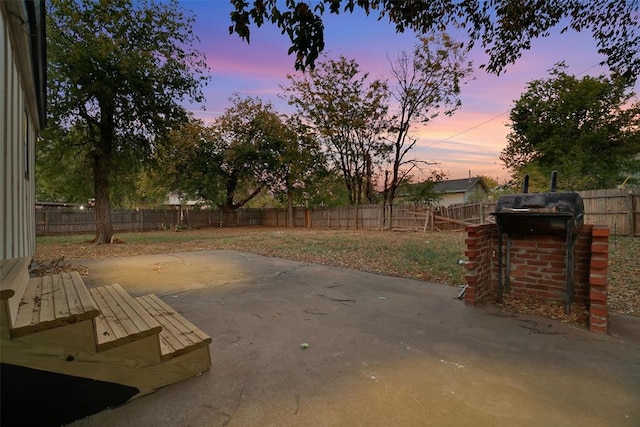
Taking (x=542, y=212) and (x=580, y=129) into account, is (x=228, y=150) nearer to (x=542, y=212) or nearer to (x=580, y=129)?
(x=542, y=212)

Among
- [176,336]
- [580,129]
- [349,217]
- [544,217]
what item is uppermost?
[580,129]

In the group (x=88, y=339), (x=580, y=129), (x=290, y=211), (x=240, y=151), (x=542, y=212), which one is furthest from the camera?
(x=290, y=211)

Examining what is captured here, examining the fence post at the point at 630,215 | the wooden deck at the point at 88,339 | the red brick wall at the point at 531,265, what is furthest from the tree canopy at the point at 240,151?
the wooden deck at the point at 88,339

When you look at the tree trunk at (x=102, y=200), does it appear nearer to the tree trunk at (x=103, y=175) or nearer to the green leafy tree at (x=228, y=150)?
the tree trunk at (x=103, y=175)

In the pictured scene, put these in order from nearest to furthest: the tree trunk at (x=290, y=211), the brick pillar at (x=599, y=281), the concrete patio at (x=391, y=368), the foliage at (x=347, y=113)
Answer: the concrete patio at (x=391, y=368) → the brick pillar at (x=599, y=281) → the foliage at (x=347, y=113) → the tree trunk at (x=290, y=211)

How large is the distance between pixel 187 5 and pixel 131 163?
6.25 m

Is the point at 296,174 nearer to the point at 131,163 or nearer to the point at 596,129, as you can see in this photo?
the point at 131,163

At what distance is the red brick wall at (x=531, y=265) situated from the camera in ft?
11.1

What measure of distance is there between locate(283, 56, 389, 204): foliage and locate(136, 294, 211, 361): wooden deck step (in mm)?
18429

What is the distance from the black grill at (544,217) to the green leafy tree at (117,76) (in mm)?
10911

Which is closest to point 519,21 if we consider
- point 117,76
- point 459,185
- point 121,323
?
point 121,323

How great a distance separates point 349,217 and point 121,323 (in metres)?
17.8

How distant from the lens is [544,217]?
3.20 metres

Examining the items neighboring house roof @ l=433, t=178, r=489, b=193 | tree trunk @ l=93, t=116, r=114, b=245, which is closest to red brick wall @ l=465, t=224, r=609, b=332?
tree trunk @ l=93, t=116, r=114, b=245
